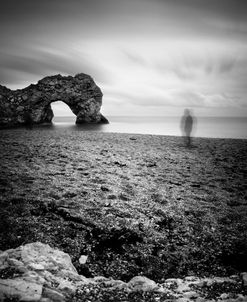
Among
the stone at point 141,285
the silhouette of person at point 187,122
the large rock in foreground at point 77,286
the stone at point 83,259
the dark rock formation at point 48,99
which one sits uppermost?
the dark rock formation at point 48,99

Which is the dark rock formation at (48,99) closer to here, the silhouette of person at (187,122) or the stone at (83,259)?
the silhouette of person at (187,122)

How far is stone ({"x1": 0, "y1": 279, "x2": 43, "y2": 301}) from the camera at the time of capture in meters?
2.31

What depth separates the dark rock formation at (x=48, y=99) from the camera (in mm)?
41031

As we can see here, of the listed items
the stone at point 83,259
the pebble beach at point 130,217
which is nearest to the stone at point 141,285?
the pebble beach at point 130,217

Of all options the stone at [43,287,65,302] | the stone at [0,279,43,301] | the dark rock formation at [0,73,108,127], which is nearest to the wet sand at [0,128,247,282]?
the stone at [43,287,65,302]

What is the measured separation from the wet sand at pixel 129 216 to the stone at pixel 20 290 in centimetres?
120

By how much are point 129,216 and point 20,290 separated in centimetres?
316

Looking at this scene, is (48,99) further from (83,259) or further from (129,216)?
(83,259)

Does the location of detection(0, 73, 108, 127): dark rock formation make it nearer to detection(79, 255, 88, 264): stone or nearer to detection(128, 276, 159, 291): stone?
detection(79, 255, 88, 264): stone

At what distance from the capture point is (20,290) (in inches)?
94.9

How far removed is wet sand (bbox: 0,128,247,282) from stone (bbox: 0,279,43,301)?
1203 millimetres

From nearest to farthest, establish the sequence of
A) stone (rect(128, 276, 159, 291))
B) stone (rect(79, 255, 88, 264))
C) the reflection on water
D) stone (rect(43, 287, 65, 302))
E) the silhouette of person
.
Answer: stone (rect(43, 287, 65, 302))
stone (rect(128, 276, 159, 291))
stone (rect(79, 255, 88, 264))
the silhouette of person
the reflection on water

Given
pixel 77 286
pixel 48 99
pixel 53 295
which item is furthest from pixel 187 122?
pixel 48 99

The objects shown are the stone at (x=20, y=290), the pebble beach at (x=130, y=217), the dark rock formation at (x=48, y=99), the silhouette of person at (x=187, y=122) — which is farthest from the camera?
the dark rock formation at (x=48, y=99)
